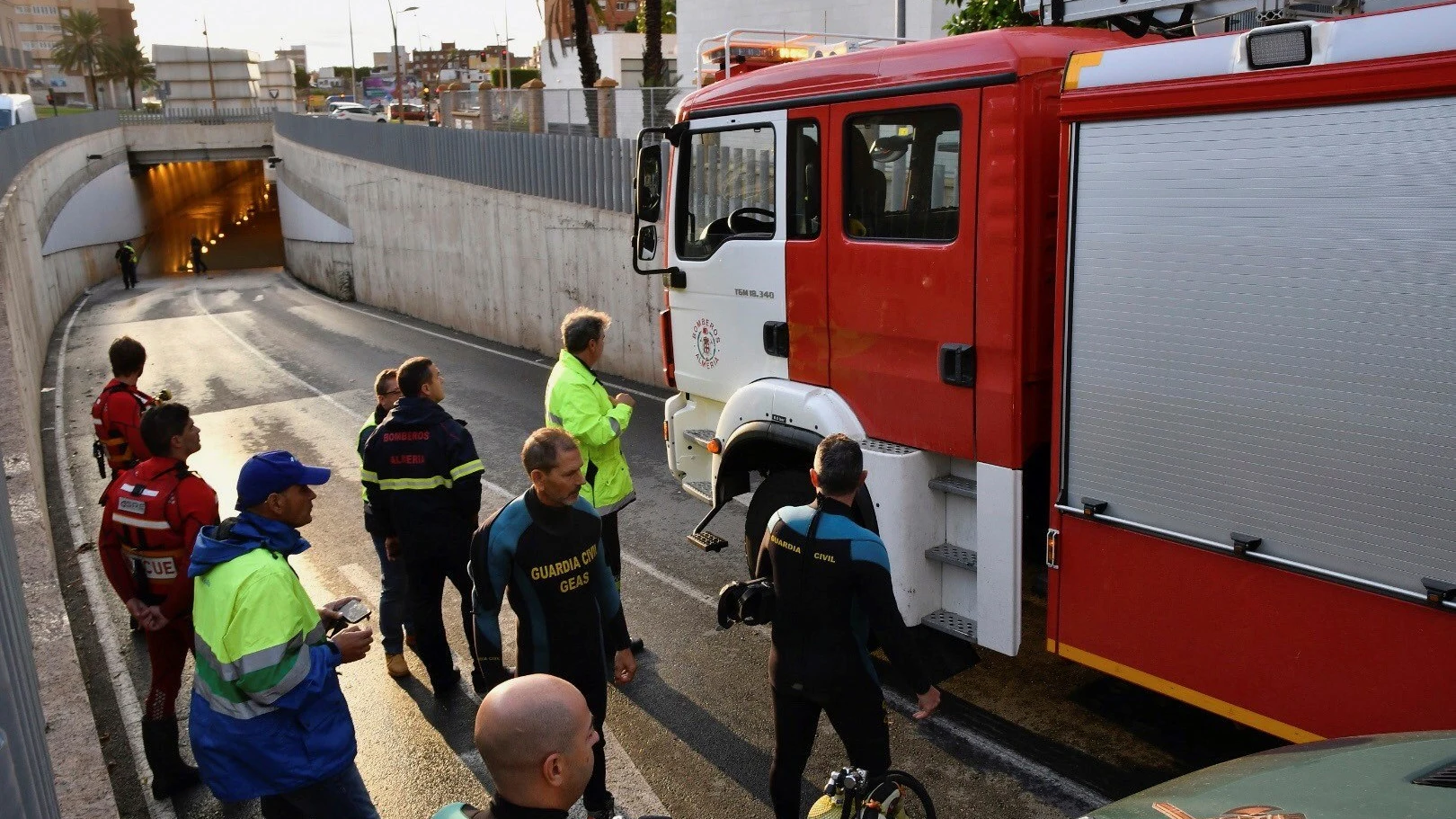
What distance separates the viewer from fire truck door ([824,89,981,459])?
506cm

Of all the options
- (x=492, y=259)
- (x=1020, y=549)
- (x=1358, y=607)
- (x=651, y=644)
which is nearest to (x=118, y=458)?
(x=651, y=644)

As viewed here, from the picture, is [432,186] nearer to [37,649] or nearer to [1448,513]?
[37,649]

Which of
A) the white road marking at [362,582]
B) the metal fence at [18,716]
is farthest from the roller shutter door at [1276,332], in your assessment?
the white road marking at [362,582]

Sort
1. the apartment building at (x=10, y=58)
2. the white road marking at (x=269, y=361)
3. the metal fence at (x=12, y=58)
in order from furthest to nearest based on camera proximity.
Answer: the apartment building at (x=10, y=58) → the metal fence at (x=12, y=58) → the white road marking at (x=269, y=361)

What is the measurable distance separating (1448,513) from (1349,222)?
98 centimetres

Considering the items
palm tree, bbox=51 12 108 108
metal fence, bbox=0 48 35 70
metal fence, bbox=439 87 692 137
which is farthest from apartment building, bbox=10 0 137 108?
metal fence, bbox=439 87 692 137

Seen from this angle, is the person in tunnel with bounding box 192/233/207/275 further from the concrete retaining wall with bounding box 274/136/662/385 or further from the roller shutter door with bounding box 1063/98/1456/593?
the roller shutter door with bounding box 1063/98/1456/593

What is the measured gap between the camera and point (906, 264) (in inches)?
210

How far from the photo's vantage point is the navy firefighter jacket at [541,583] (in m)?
4.23

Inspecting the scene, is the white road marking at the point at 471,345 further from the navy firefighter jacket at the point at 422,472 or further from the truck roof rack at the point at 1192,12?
the truck roof rack at the point at 1192,12

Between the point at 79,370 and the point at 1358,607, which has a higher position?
the point at 1358,607

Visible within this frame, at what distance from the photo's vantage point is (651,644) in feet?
22.2

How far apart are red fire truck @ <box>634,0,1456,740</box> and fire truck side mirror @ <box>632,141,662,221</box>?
756mm

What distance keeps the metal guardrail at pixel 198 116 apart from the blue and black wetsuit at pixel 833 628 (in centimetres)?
5383
